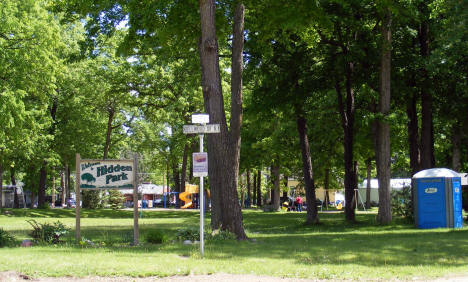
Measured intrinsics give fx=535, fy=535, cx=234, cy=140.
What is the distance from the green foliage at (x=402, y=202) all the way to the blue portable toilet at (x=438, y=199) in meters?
4.92

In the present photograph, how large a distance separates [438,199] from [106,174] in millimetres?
11523

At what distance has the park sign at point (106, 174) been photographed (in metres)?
13.7

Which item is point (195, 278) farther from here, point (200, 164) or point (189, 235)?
point (189, 235)

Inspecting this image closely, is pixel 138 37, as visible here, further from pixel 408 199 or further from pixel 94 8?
pixel 408 199


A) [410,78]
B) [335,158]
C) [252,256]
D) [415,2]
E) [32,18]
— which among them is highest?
[32,18]

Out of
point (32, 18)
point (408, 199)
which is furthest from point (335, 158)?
point (32, 18)

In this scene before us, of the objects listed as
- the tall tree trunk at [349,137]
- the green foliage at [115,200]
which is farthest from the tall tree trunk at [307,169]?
the green foliage at [115,200]

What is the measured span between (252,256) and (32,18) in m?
22.2

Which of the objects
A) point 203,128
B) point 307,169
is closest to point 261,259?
point 203,128

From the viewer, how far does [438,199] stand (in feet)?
61.0

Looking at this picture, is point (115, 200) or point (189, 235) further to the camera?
point (115, 200)

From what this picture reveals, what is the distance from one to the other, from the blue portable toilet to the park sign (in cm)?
1063

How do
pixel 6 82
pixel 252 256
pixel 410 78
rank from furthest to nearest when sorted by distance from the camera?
pixel 6 82 < pixel 410 78 < pixel 252 256

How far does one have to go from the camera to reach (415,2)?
20.1m
